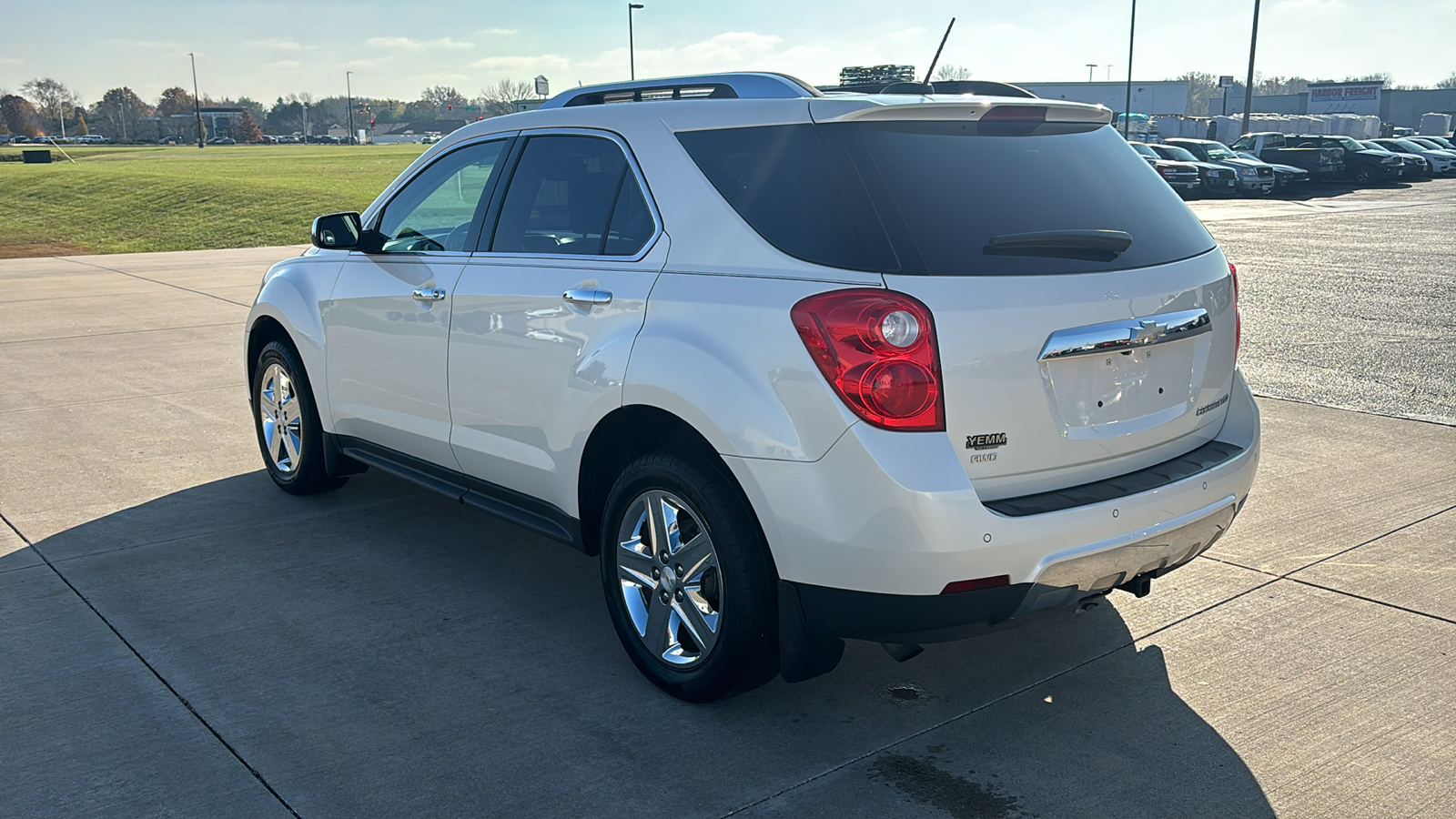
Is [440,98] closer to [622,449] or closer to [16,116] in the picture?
[16,116]

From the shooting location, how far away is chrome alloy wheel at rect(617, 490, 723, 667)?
3.66m

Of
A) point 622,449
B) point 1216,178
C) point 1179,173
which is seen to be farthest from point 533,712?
point 1216,178

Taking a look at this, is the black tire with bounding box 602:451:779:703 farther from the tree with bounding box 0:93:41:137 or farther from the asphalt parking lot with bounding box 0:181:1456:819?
the tree with bounding box 0:93:41:137

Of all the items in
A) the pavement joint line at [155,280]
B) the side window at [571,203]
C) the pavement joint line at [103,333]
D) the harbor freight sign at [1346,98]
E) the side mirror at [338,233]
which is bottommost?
the pavement joint line at [155,280]

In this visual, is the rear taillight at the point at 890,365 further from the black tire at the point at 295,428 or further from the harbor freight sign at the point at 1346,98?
the harbor freight sign at the point at 1346,98

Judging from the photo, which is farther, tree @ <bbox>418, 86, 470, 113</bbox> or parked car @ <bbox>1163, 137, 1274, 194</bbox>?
tree @ <bbox>418, 86, 470, 113</bbox>

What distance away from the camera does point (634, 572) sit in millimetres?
3922

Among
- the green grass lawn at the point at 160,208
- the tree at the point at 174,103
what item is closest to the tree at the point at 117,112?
the tree at the point at 174,103

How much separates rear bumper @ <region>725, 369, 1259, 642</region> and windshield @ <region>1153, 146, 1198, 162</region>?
35.9m

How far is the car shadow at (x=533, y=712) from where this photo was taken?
326 cm

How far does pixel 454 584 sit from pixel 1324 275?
45.4ft

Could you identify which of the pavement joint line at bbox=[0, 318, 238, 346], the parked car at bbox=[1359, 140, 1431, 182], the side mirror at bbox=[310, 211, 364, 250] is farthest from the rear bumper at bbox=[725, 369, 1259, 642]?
the parked car at bbox=[1359, 140, 1431, 182]

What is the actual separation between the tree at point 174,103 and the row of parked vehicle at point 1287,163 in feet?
545

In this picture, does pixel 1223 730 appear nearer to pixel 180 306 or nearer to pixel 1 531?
pixel 1 531
